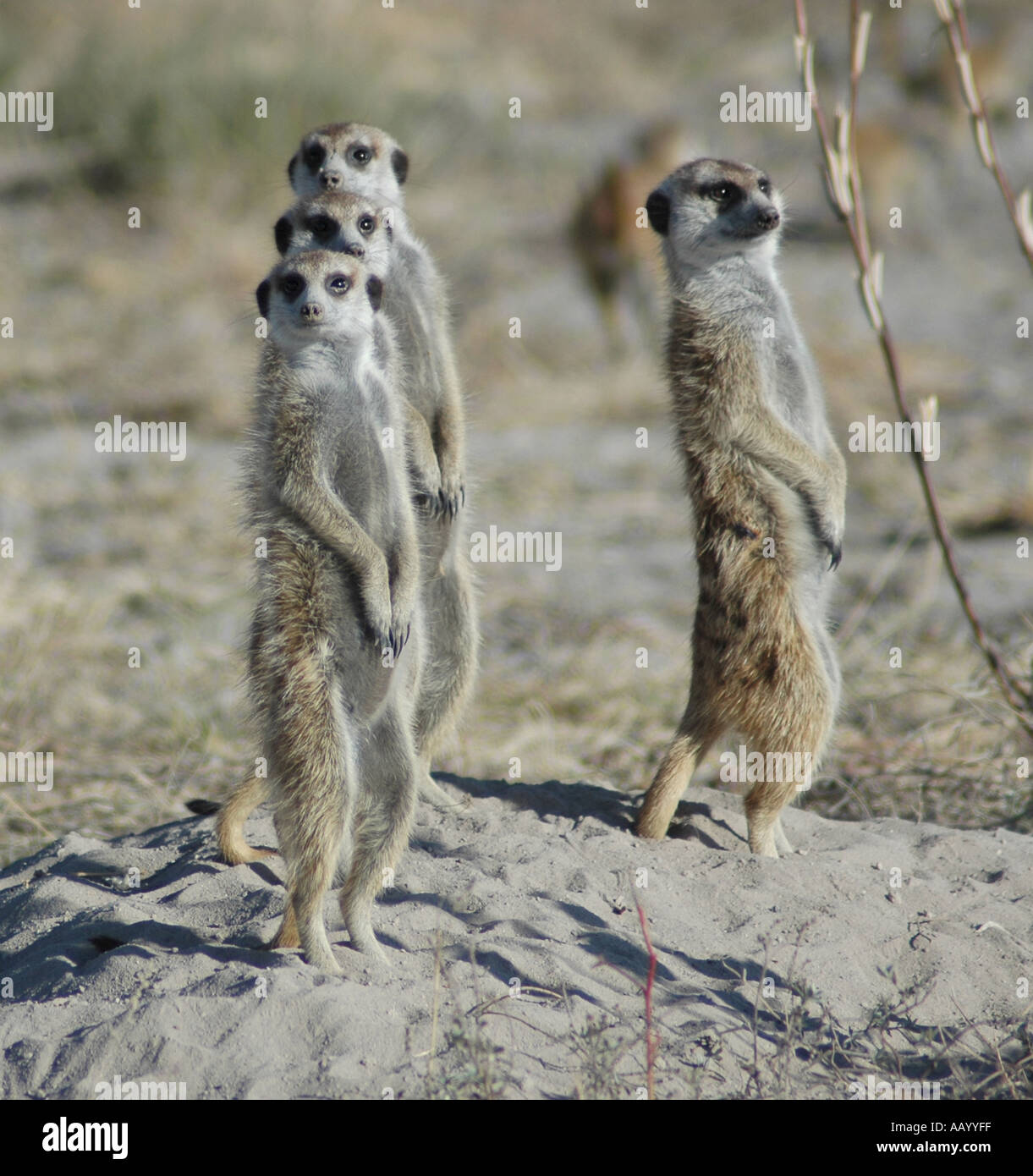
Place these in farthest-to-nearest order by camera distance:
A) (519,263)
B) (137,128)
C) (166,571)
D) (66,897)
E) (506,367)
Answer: (137,128) → (519,263) → (506,367) → (166,571) → (66,897)

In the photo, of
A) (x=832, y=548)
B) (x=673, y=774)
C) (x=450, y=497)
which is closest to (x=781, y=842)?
(x=673, y=774)

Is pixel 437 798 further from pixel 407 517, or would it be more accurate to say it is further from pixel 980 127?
pixel 980 127

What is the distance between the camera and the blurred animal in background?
10.2 meters

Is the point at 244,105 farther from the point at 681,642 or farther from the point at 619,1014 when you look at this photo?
the point at 619,1014

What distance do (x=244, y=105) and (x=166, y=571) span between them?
7.81 metres

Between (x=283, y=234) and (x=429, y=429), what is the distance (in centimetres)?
76

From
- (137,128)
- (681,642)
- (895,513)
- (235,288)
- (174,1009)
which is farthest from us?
(137,128)

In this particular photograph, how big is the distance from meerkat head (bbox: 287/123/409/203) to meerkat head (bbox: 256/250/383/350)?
3.24ft

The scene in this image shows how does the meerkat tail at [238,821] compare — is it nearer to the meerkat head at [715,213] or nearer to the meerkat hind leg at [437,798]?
the meerkat hind leg at [437,798]

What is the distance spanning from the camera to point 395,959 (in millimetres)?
2924

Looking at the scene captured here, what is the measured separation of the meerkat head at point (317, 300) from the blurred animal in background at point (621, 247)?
7353mm

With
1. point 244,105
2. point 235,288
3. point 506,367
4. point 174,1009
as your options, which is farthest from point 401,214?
point 244,105

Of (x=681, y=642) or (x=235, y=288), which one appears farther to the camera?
(x=235, y=288)

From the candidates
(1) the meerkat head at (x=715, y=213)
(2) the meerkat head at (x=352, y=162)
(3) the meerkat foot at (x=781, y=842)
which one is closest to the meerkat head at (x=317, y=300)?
(2) the meerkat head at (x=352, y=162)
